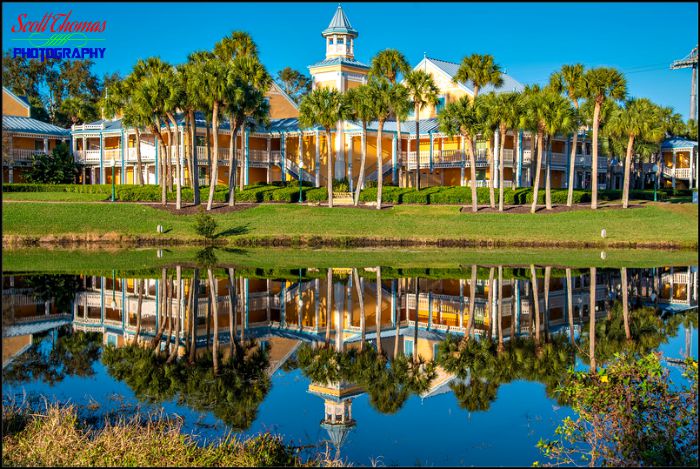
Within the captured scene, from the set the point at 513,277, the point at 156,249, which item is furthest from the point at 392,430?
the point at 156,249

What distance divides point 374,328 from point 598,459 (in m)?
10.7

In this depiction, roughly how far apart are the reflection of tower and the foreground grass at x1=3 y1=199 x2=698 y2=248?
29650 mm

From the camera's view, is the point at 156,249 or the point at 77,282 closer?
the point at 77,282

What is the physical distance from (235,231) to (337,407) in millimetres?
33088

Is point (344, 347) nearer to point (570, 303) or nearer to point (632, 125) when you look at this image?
point (570, 303)

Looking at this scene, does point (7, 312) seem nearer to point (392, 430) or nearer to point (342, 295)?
point (342, 295)

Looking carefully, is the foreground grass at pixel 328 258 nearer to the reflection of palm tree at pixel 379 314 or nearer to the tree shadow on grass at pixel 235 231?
the tree shadow on grass at pixel 235 231

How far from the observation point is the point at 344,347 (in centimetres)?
1791

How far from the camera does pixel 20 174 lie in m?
63.9

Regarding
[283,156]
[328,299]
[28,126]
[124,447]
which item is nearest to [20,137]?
[28,126]

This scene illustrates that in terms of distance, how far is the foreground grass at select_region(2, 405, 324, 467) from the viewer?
9570 mm

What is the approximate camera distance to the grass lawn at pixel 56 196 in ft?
175

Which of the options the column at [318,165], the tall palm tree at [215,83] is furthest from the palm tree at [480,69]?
the tall palm tree at [215,83]

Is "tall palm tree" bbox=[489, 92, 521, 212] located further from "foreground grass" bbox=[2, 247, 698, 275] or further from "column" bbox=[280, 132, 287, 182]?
"column" bbox=[280, 132, 287, 182]
